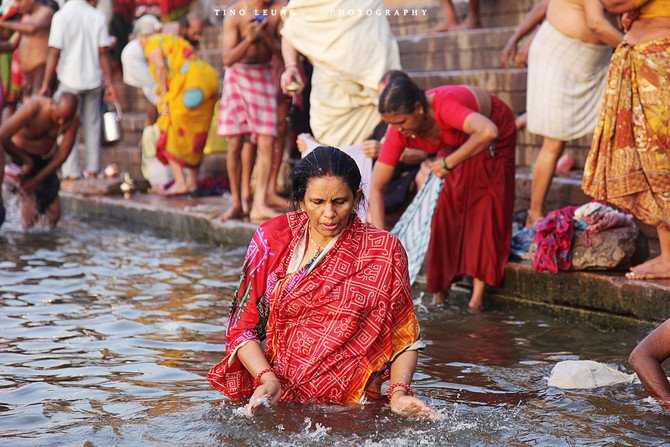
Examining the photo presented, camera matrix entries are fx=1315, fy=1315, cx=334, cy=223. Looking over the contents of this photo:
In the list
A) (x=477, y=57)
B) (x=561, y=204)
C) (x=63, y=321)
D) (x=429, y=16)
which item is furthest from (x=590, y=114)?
(x=429, y=16)

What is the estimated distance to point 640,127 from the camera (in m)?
6.57

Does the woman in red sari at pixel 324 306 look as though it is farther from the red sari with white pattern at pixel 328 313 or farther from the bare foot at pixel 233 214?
the bare foot at pixel 233 214

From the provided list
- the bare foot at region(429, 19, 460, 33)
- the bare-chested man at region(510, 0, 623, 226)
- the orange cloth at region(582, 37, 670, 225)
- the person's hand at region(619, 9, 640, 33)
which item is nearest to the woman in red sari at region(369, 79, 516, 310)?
the orange cloth at region(582, 37, 670, 225)

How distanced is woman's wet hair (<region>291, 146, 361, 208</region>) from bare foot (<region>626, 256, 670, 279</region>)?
2513mm

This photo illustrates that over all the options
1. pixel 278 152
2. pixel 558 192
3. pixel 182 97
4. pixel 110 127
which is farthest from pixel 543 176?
pixel 110 127

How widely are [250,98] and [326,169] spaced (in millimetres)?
5642

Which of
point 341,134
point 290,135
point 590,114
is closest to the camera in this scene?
point 590,114

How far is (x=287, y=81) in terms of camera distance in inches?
353

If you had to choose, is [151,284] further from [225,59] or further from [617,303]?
[617,303]

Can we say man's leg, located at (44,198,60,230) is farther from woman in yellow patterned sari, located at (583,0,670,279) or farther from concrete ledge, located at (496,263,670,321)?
woman in yellow patterned sari, located at (583,0,670,279)

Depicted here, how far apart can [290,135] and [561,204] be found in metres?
2.99

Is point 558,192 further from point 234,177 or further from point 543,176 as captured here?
point 234,177

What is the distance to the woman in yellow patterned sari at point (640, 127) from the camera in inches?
255

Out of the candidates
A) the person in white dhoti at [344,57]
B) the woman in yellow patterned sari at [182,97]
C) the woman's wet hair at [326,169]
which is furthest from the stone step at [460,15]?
the woman's wet hair at [326,169]
